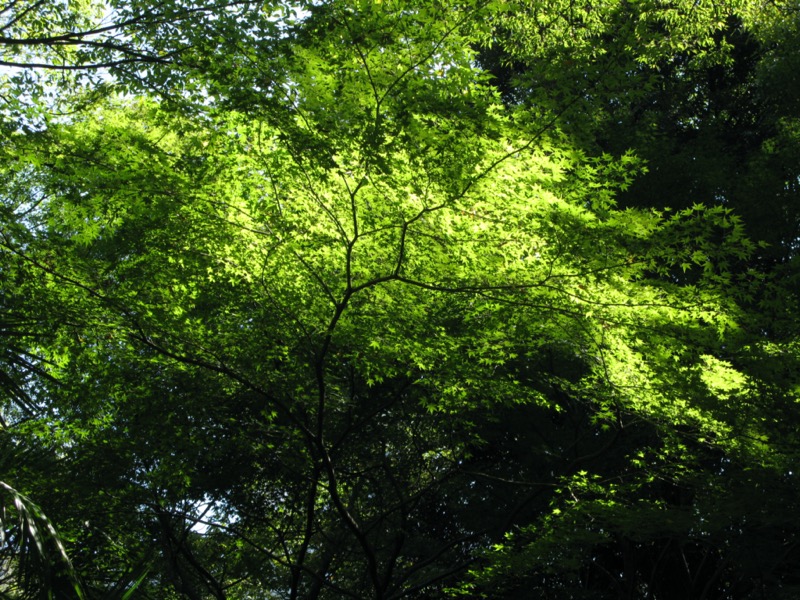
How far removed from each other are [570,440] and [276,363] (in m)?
4.45

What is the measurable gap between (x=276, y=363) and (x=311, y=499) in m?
1.48

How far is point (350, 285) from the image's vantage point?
5336 mm

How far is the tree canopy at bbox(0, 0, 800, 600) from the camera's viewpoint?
4.43 metres

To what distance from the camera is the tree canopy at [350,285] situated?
4.43 meters

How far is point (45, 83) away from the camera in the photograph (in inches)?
221

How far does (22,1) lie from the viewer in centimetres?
570

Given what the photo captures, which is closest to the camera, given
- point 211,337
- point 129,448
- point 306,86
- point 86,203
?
point 306,86

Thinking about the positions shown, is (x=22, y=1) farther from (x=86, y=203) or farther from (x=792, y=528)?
(x=792, y=528)

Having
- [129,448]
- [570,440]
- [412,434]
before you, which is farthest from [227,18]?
[570,440]

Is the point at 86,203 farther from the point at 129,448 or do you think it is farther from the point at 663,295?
the point at 663,295

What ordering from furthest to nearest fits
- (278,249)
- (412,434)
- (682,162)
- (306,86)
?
(682,162) → (412,434) → (278,249) → (306,86)

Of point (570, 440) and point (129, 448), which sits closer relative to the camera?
point (129, 448)

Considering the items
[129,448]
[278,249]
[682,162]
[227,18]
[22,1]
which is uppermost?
[682,162]

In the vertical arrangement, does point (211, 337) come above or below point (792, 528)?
above
